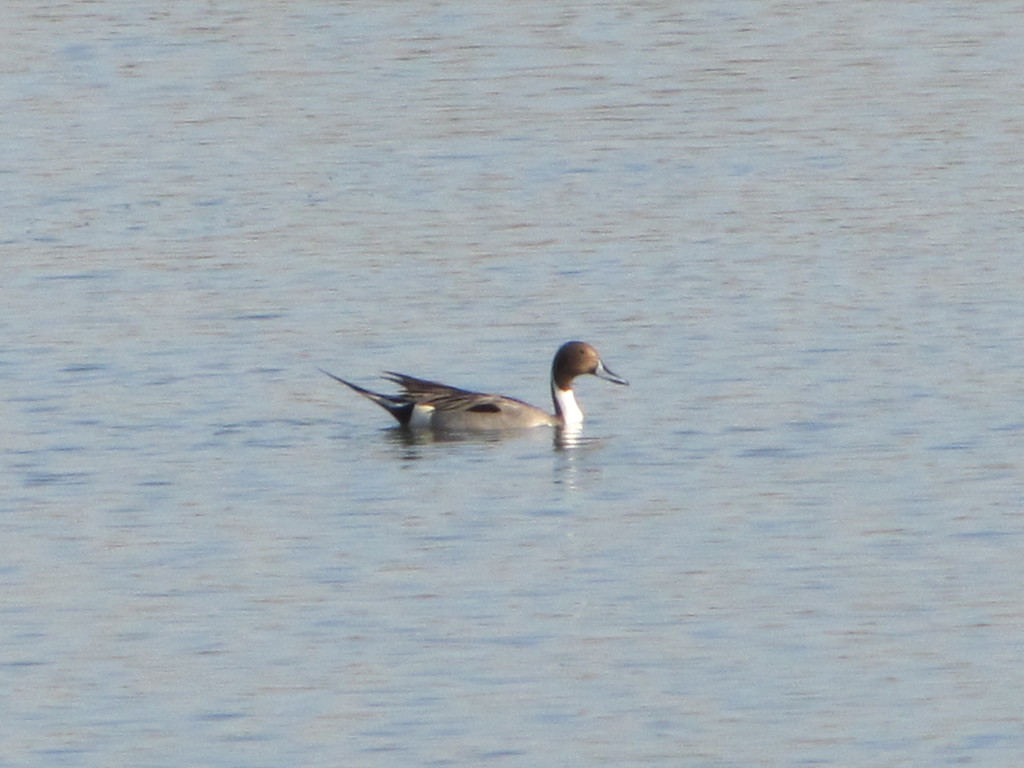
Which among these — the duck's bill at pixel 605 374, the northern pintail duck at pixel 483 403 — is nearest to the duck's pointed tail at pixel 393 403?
the northern pintail duck at pixel 483 403

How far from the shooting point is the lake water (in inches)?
425

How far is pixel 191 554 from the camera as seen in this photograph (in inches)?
519

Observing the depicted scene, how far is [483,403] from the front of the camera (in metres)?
16.5

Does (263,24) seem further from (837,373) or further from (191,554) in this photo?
(191,554)

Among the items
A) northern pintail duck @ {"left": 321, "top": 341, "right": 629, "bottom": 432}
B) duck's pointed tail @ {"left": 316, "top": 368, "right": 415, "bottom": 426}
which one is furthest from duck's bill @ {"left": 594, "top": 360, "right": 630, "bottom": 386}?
duck's pointed tail @ {"left": 316, "top": 368, "right": 415, "bottom": 426}

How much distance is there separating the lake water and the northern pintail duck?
0.21m

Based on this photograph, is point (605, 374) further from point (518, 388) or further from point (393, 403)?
point (393, 403)

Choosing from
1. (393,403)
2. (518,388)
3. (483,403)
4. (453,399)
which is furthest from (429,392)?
(518,388)

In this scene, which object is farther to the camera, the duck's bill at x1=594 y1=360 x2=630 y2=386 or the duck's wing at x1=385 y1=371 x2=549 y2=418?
the duck's bill at x1=594 y1=360 x2=630 y2=386

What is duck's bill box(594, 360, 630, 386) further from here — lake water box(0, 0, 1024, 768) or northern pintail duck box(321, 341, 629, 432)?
lake water box(0, 0, 1024, 768)

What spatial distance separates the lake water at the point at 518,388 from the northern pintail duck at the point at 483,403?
0.21 metres

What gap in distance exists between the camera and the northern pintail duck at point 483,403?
1648 centimetres

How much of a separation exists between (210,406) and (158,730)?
6.61 metres

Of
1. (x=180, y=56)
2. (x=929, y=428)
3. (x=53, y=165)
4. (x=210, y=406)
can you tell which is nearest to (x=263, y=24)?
(x=180, y=56)
